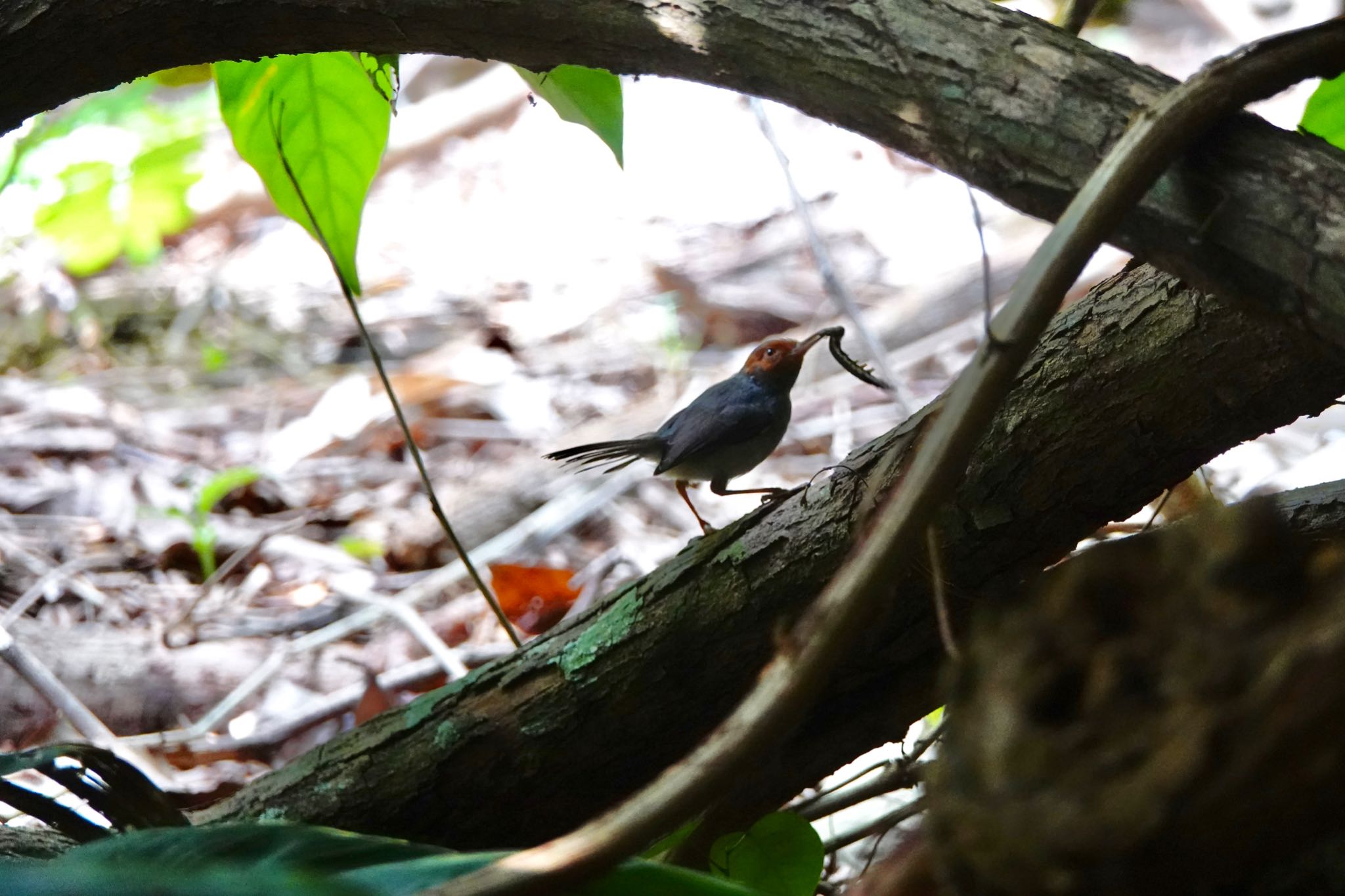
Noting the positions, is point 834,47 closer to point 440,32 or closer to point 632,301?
point 440,32

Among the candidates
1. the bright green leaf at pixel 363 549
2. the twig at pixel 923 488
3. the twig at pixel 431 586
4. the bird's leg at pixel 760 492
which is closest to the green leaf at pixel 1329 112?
the twig at pixel 923 488

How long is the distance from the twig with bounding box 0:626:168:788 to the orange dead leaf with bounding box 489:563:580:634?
3.22 feet

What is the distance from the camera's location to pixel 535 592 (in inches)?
121

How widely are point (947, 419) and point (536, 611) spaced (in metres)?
2.26

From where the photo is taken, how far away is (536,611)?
3.11m

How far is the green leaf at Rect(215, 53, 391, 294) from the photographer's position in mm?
2246

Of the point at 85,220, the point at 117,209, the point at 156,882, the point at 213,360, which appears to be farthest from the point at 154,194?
the point at 156,882

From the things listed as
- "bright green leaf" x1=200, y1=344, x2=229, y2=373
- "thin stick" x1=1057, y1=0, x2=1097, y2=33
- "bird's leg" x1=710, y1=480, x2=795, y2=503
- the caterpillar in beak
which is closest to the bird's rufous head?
"bird's leg" x1=710, y1=480, x2=795, y2=503

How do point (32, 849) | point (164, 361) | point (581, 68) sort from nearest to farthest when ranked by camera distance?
point (32, 849) < point (581, 68) < point (164, 361)

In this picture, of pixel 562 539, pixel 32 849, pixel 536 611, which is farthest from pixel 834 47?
pixel 562 539

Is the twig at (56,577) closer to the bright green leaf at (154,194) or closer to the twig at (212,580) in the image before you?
the twig at (212,580)

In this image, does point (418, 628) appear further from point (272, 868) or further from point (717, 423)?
point (272, 868)

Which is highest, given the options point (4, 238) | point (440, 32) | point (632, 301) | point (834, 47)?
point (4, 238)

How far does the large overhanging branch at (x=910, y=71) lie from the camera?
3.88 feet
